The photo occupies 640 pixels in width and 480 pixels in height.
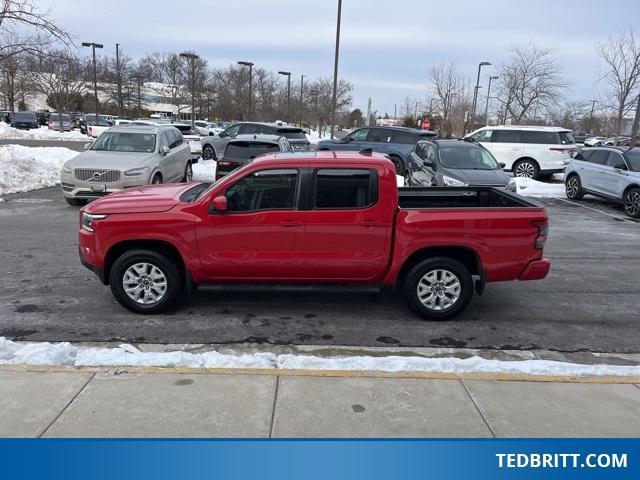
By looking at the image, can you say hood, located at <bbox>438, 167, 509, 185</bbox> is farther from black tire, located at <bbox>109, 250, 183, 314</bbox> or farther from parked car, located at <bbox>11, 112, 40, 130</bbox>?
parked car, located at <bbox>11, 112, 40, 130</bbox>

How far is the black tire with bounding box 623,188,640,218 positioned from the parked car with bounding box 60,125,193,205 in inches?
452

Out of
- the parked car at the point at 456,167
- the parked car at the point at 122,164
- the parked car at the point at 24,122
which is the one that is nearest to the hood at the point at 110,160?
the parked car at the point at 122,164

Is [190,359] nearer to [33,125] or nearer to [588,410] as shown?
[588,410]

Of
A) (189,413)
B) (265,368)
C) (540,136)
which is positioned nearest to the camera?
(189,413)

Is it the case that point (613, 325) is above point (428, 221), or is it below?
below

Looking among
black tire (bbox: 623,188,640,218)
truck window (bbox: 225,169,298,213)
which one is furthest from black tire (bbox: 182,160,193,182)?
black tire (bbox: 623,188,640,218)

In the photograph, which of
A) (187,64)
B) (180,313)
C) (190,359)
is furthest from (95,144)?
(187,64)

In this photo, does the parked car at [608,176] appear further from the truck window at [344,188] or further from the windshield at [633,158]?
the truck window at [344,188]

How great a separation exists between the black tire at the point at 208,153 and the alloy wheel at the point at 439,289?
17311 mm

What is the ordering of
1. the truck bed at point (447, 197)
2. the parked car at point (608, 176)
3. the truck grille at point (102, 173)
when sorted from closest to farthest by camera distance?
the truck bed at point (447, 197) < the truck grille at point (102, 173) < the parked car at point (608, 176)

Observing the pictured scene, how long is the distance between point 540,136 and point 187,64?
130 feet

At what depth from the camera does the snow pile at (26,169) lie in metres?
13.8

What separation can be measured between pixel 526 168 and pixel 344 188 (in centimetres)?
1517

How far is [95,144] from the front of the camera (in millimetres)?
12180
